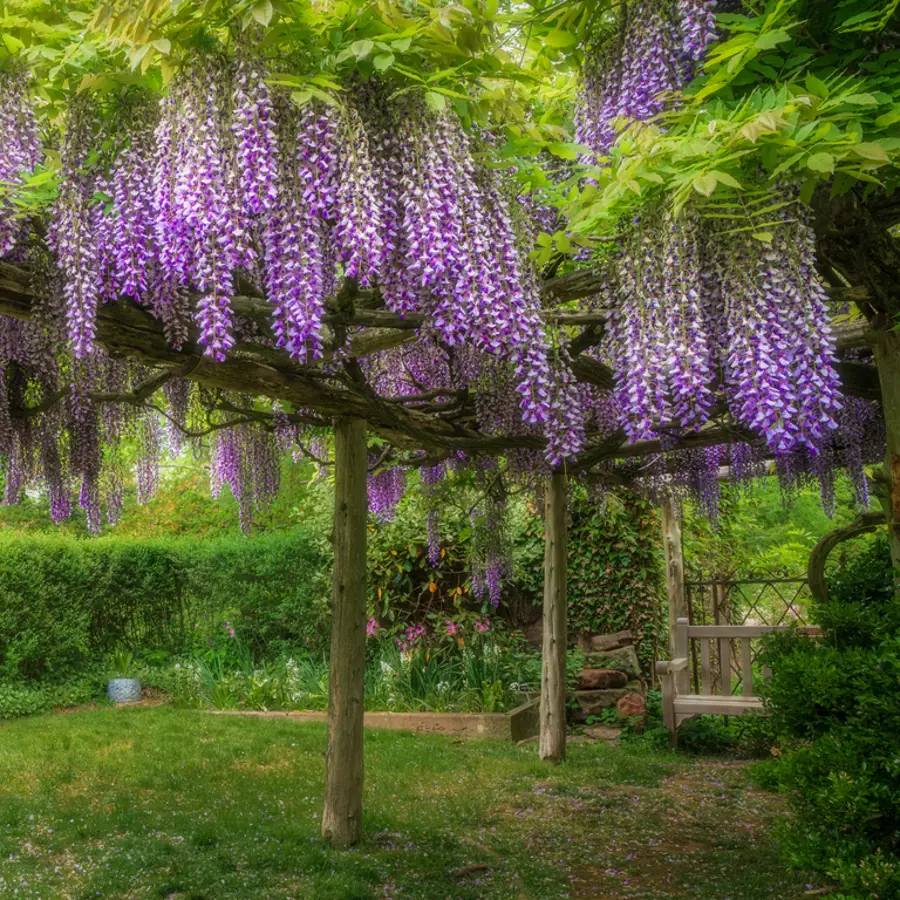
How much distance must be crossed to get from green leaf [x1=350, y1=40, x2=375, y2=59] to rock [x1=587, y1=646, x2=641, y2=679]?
278 inches

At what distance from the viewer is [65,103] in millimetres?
2926

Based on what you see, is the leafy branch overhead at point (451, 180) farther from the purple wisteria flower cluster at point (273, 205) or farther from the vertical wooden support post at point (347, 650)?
the vertical wooden support post at point (347, 650)

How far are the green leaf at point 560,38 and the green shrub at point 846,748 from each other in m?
2.21

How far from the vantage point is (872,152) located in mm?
2412

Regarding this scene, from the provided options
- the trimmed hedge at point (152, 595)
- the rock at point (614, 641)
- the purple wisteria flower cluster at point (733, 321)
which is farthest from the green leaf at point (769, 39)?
the trimmed hedge at point (152, 595)

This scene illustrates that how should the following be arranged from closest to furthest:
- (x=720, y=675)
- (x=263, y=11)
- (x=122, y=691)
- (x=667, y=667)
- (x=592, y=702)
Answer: (x=263, y=11) → (x=667, y=667) → (x=720, y=675) → (x=592, y=702) → (x=122, y=691)

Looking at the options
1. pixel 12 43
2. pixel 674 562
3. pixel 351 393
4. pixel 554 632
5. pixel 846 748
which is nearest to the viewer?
pixel 12 43

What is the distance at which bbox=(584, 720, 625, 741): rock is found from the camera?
7846 millimetres

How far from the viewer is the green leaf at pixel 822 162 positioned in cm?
245

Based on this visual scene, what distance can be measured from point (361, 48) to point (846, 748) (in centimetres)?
249

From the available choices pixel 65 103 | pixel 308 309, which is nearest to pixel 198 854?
pixel 308 309

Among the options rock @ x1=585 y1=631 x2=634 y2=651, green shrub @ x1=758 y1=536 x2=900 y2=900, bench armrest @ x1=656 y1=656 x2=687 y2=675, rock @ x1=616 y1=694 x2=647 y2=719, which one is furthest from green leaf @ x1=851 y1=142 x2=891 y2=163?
rock @ x1=585 y1=631 x2=634 y2=651


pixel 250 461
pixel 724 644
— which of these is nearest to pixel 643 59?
pixel 250 461

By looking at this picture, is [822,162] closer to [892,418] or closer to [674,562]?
[892,418]
